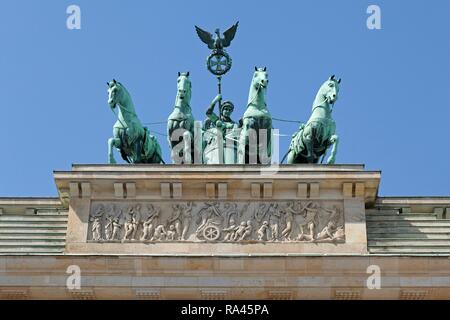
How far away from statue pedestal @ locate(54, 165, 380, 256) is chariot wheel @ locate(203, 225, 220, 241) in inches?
0.9

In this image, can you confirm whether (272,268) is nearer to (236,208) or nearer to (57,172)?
(236,208)

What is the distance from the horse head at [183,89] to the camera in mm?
33750

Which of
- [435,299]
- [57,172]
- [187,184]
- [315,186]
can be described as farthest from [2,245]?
[435,299]

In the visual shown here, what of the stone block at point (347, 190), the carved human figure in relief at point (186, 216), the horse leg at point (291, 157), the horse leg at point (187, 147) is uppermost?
the horse leg at point (187, 147)

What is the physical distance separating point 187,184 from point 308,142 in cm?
330

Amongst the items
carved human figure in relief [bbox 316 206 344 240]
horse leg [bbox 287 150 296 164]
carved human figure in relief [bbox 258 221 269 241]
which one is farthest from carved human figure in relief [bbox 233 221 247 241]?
horse leg [bbox 287 150 296 164]

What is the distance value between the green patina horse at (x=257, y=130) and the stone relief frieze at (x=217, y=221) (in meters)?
1.95

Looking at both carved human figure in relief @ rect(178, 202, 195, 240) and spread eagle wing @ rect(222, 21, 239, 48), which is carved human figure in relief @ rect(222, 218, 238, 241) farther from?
spread eagle wing @ rect(222, 21, 239, 48)

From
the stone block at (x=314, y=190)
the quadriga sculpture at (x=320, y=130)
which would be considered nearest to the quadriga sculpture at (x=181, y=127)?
the quadriga sculpture at (x=320, y=130)

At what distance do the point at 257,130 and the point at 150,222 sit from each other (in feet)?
12.1

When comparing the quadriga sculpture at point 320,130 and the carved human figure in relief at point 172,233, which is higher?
the quadriga sculpture at point 320,130

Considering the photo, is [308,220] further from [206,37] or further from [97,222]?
[206,37]

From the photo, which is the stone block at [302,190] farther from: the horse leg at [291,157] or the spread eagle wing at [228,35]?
the spread eagle wing at [228,35]
